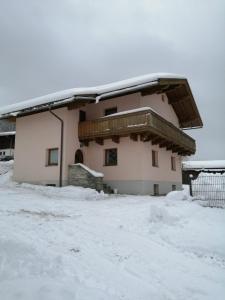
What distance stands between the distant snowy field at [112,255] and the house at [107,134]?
8.91m

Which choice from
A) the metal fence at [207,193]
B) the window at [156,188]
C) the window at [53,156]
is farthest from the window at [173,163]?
the window at [53,156]

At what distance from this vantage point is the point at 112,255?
18.8 ft

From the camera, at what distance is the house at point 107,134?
1828 cm

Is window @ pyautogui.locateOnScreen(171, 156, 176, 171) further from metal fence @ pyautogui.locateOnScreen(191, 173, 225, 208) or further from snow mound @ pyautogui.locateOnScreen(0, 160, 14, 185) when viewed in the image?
snow mound @ pyautogui.locateOnScreen(0, 160, 14, 185)

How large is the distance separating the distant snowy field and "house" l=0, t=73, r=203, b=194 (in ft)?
29.2

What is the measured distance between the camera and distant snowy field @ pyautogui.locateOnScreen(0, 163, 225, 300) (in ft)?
13.6

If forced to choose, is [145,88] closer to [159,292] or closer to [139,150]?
[139,150]

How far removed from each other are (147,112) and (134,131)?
136 cm

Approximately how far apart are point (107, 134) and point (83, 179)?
3218mm

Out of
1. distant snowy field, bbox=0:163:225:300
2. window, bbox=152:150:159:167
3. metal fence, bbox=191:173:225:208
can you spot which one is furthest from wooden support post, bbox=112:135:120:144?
distant snowy field, bbox=0:163:225:300

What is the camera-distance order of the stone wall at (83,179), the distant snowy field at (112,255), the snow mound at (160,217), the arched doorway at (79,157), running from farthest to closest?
1. the arched doorway at (79,157)
2. the stone wall at (83,179)
3. the snow mound at (160,217)
4. the distant snowy field at (112,255)

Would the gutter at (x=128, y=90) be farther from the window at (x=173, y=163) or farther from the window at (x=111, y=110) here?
the window at (x=173, y=163)

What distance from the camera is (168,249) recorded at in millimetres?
6418

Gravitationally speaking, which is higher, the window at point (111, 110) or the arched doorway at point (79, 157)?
the window at point (111, 110)
